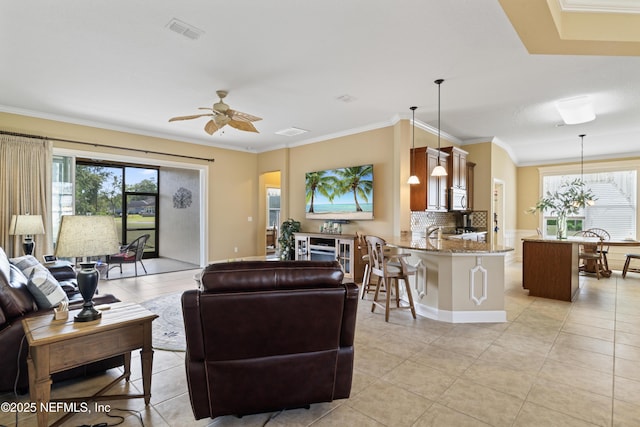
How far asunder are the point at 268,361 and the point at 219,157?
642 centimetres

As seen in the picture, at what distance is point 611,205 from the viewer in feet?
25.2

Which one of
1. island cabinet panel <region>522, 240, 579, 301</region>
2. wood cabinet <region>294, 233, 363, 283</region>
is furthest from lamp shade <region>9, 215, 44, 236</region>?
island cabinet panel <region>522, 240, 579, 301</region>

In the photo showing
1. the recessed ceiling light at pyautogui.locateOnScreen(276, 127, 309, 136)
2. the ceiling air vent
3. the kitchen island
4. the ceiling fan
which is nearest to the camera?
the ceiling air vent

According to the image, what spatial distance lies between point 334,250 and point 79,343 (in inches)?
173

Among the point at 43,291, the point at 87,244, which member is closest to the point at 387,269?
the point at 87,244

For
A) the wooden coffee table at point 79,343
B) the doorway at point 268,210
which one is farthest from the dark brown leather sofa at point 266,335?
the doorway at point 268,210

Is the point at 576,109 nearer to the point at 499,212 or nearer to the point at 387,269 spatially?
the point at 499,212

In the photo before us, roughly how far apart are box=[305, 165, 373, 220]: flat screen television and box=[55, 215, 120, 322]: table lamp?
A: 4348mm

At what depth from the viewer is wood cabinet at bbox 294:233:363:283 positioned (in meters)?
5.52

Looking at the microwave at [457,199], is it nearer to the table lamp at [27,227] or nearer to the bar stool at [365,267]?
the bar stool at [365,267]

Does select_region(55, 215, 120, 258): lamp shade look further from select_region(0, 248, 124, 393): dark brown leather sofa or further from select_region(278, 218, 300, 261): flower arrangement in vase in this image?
select_region(278, 218, 300, 261): flower arrangement in vase

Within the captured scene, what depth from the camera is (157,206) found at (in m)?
9.35

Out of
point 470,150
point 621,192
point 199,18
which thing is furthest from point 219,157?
point 621,192

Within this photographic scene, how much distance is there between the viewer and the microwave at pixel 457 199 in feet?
19.6
